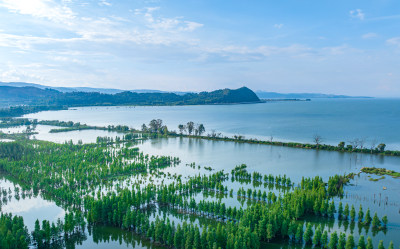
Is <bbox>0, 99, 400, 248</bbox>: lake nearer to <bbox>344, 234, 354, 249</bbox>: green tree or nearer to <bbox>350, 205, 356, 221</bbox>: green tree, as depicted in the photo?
<bbox>350, 205, 356, 221</bbox>: green tree

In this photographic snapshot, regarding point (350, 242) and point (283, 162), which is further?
point (283, 162)

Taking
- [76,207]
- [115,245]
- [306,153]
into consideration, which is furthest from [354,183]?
[76,207]

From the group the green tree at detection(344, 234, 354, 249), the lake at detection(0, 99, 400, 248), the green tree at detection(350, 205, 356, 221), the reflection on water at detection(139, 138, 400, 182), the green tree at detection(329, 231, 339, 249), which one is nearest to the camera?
the green tree at detection(344, 234, 354, 249)

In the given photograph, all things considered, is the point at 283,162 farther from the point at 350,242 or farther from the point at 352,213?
the point at 350,242

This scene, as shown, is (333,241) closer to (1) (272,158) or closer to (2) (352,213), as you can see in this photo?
(2) (352,213)

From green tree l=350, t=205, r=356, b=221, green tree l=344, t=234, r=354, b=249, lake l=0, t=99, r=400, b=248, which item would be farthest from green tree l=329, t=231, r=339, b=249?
green tree l=350, t=205, r=356, b=221

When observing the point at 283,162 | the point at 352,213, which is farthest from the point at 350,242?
the point at 283,162

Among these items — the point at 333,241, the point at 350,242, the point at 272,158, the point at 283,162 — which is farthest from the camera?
the point at 272,158

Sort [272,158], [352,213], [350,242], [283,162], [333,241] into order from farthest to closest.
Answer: [272,158] < [283,162] < [352,213] < [333,241] < [350,242]

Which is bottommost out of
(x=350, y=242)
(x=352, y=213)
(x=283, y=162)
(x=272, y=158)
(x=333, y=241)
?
(x=333, y=241)

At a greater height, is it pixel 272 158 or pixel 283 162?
pixel 272 158

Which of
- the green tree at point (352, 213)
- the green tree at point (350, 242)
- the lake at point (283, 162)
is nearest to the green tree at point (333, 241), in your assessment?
the green tree at point (350, 242)
